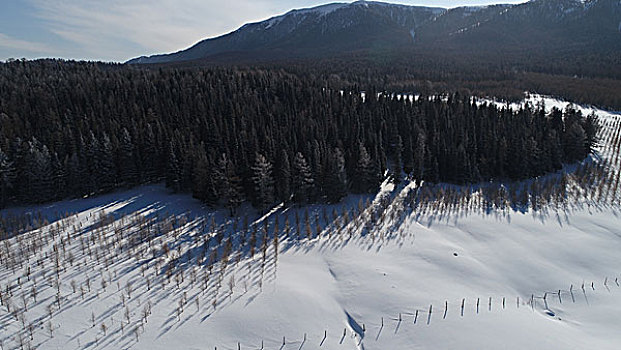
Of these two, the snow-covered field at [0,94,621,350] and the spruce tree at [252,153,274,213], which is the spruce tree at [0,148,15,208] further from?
the spruce tree at [252,153,274,213]

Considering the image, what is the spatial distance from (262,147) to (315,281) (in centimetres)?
2542

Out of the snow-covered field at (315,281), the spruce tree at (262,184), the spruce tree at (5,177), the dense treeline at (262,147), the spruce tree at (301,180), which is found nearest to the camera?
the snow-covered field at (315,281)

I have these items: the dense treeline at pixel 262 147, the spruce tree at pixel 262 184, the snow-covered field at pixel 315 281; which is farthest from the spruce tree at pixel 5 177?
the spruce tree at pixel 262 184

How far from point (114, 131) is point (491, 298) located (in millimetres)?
54933

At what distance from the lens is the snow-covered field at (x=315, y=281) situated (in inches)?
688

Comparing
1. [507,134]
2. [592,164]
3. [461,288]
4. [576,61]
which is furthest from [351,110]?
[576,61]

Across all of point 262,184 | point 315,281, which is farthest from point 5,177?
point 315,281

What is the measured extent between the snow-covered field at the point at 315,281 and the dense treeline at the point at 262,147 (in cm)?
487

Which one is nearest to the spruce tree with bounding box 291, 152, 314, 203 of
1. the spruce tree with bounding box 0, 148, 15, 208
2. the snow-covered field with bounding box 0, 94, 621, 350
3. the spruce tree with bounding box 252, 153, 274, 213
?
the snow-covered field with bounding box 0, 94, 621, 350

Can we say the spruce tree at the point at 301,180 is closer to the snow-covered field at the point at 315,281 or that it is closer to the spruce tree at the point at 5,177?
the snow-covered field at the point at 315,281

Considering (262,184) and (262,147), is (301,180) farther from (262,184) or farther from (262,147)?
(262,147)

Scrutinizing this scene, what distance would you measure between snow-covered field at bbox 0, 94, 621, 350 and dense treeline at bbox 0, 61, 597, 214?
16.0ft

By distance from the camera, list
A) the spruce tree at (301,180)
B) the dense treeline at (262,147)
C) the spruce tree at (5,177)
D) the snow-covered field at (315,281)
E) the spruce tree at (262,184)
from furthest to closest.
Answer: the spruce tree at (5,177) → the dense treeline at (262,147) → the spruce tree at (301,180) → the spruce tree at (262,184) → the snow-covered field at (315,281)

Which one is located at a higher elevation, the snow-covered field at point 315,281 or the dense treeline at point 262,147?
the dense treeline at point 262,147
